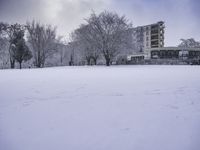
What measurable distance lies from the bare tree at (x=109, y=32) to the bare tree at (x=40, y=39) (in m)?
12.1

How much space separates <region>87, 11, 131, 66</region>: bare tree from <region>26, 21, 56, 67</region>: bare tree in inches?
477

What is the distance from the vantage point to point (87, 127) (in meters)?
4.34

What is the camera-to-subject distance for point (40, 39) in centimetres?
4597

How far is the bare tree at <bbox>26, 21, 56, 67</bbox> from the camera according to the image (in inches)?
1801

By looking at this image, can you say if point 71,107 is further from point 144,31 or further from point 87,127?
point 144,31

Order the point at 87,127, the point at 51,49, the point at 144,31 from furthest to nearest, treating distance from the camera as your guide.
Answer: the point at 144,31 → the point at 51,49 → the point at 87,127

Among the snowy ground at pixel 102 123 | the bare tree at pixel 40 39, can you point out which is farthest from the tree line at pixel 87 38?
the snowy ground at pixel 102 123

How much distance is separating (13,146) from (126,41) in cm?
3716

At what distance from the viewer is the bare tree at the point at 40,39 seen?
45.8 meters

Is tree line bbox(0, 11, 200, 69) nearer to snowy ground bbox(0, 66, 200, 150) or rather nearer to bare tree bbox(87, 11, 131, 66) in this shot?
bare tree bbox(87, 11, 131, 66)

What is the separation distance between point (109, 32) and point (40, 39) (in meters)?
16.0

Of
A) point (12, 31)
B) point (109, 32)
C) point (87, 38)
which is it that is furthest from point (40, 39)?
point (109, 32)

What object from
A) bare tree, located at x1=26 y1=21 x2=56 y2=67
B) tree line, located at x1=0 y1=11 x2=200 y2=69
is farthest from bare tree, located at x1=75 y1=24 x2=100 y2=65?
bare tree, located at x1=26 y1=21 x2=56 y2=67

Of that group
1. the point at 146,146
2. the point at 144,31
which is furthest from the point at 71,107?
the point at 144,31
